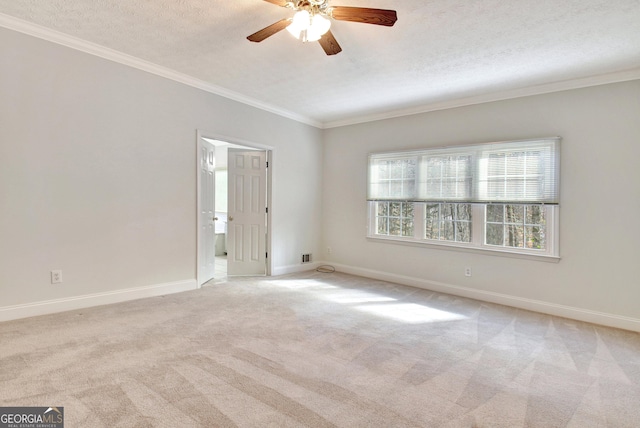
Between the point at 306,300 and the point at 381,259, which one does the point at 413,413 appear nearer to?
the point at 306,300

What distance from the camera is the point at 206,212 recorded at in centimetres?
445

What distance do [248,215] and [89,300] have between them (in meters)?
2.39

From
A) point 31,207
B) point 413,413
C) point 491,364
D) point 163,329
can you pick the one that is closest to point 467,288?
point 491,364

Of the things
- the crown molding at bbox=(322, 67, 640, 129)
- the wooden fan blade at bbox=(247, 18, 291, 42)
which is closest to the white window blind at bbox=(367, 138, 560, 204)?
the crown molding at bbox=(322, 67, 640, 129)

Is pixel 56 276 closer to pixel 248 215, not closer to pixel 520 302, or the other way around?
pixel 248 215

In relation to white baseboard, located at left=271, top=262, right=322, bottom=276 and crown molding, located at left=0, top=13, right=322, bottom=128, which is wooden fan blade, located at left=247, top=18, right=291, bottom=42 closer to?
crown molding, located at left=0, top=13, right=322, bottom=128

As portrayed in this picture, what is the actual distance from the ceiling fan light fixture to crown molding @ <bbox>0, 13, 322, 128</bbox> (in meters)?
2.18

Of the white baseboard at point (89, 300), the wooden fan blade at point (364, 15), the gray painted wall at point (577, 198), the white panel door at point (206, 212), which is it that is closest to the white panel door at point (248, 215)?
the white panel door at point (206, 212)

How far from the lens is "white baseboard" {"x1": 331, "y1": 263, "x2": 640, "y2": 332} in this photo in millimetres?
3268

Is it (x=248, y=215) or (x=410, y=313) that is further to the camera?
(x=248, y=215)

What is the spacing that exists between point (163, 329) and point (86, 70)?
271 centimetres

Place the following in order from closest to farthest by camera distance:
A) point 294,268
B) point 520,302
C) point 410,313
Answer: point 410,313 < point 520,302 < point 294,268

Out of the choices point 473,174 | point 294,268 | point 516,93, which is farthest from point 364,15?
point 294,268

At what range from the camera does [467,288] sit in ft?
13.9
